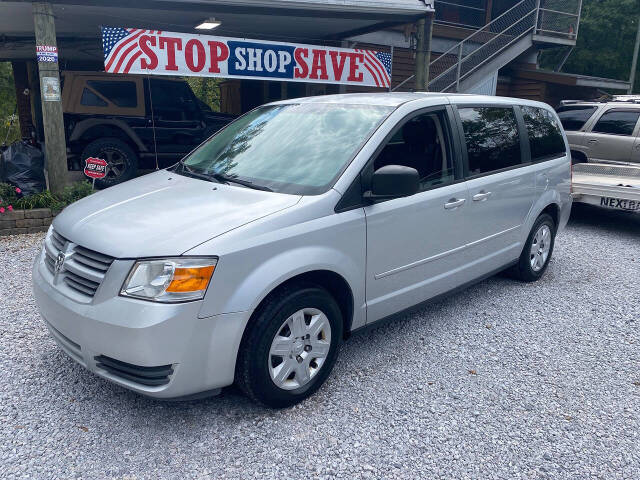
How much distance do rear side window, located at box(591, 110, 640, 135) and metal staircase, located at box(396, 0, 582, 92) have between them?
4.72 m

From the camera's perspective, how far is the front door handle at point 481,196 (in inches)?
160

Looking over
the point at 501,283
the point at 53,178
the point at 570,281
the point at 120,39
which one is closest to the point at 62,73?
the point at 120,39

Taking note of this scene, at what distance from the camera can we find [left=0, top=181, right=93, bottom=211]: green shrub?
6637mm

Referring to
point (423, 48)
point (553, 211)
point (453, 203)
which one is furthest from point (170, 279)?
point (423, 48)

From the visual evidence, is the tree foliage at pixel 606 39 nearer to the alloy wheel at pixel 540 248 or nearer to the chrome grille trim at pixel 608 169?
the chrome grille trim at pixel 608 169

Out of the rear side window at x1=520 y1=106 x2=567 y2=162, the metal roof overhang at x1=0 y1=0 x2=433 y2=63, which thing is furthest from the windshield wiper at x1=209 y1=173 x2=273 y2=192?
the metal roof overhang at x1=0 y1=0 x2=433 y2=63

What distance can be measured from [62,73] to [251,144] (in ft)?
22.5

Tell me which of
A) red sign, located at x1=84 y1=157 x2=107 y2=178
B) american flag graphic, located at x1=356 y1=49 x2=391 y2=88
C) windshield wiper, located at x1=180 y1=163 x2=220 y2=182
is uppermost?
american flag graphic, located at x1=356 y1=49 x2=391 y2=88

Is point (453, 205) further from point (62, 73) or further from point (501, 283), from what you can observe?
point (62, 73)

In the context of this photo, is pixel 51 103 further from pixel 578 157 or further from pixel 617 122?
pixel 617 122

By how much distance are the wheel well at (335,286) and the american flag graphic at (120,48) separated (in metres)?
5.92

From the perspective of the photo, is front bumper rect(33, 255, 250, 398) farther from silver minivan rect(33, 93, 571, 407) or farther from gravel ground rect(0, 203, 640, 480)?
gravel ground rect(0, 203, 640, 480)

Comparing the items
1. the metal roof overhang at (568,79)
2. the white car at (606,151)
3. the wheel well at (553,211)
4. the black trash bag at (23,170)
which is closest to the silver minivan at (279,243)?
the wheel well at (553,211)

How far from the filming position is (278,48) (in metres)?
8.95
